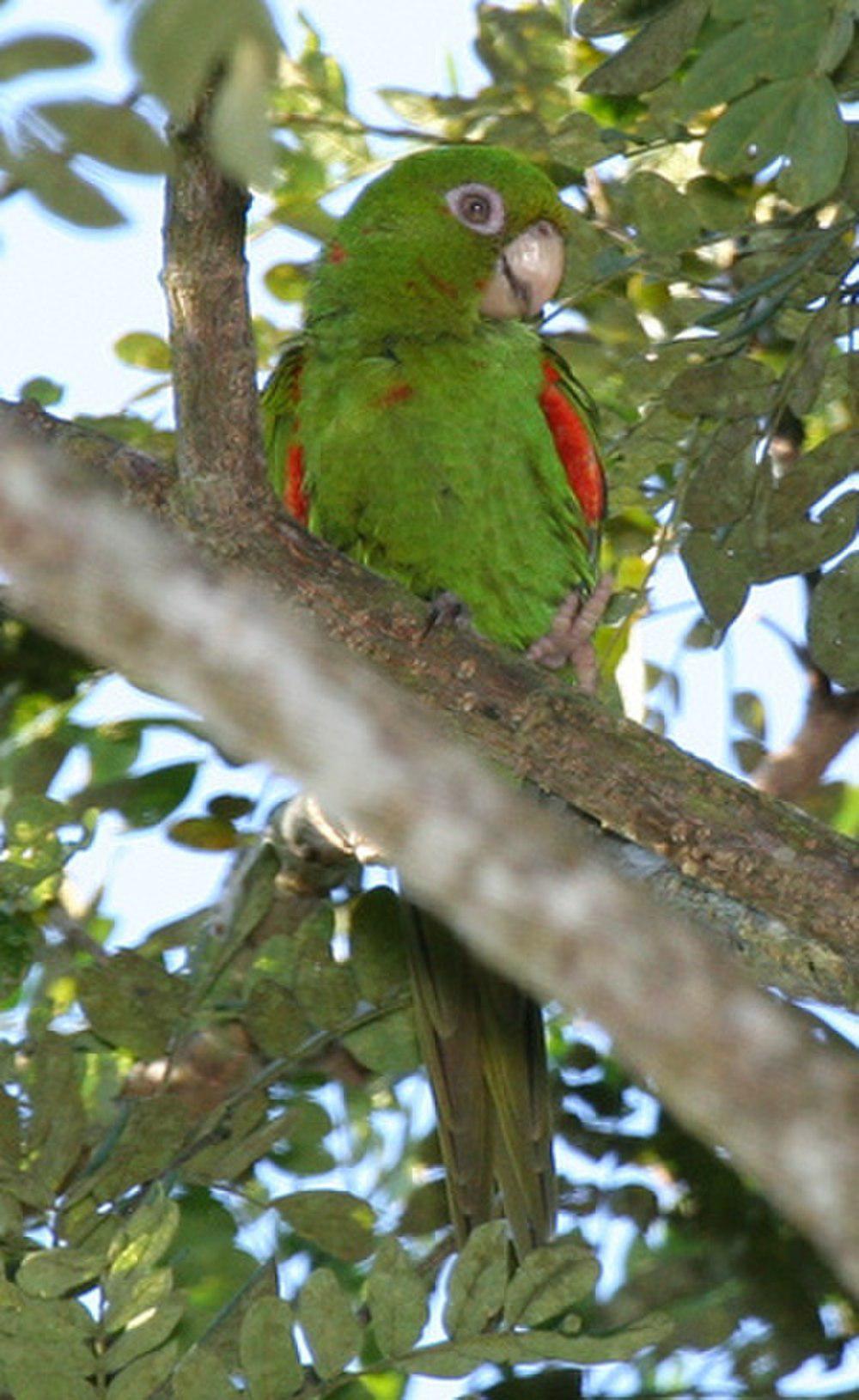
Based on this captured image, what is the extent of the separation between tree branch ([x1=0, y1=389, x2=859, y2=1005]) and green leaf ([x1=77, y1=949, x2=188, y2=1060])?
0.50 m

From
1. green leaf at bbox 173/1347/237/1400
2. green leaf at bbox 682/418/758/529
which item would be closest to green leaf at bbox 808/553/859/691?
green leaf at bbox 682/418/758/529

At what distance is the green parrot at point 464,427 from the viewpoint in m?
2.74

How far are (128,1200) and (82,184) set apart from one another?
1314mm

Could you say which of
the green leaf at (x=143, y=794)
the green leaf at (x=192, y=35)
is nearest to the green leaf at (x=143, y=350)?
the green leaf at (x=143, y=794)

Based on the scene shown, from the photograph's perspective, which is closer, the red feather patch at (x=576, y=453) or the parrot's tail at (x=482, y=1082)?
the parrot's tail at (x=482, y=1082)

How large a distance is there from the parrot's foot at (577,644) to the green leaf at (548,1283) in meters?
0.87

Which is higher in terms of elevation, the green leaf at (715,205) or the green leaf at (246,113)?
the green leaf at (246,113)

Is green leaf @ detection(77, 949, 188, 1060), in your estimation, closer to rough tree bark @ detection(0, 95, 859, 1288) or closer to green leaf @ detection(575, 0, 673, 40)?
green leaf @ detection(575, 0, 673, 40)

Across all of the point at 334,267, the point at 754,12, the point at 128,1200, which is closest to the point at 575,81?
the point at 334,267

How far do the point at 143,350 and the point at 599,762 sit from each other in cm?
128

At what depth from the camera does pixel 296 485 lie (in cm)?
283

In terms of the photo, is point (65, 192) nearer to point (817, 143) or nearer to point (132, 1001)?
point (817, 143)

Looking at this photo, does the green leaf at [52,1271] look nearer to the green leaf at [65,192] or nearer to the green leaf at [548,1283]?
the green leaf at [548,1283]

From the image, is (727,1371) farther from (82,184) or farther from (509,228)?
(82,184)
